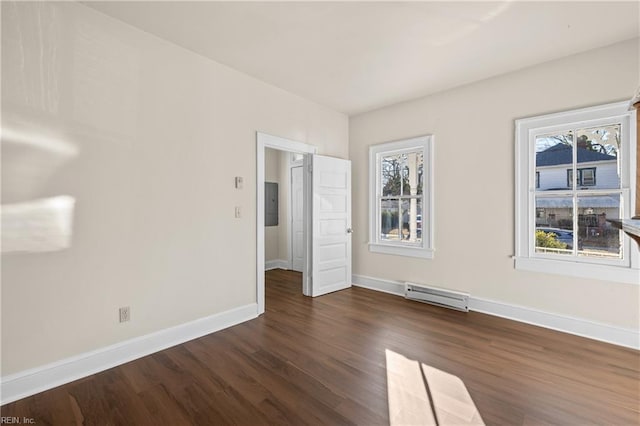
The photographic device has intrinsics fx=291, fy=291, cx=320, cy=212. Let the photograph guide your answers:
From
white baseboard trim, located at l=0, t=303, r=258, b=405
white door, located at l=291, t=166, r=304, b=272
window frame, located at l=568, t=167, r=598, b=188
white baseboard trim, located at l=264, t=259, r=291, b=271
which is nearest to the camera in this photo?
white baseboard trim, located at l=0, t=303, r=258, b=405

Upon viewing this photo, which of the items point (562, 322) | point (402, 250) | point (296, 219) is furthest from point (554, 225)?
point (296, 219)

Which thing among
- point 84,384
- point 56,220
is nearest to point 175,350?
point 84,384

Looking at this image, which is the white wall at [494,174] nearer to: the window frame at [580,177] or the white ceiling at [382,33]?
the white ceiling at [382,33]

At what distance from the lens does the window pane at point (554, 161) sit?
304 centimetres

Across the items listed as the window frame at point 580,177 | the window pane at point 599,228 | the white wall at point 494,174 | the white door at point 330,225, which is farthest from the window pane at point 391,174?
the window pane at point 599,228

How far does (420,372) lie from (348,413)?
2.46 ft

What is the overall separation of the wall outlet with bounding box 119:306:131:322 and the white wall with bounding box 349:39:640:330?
326 centimetres

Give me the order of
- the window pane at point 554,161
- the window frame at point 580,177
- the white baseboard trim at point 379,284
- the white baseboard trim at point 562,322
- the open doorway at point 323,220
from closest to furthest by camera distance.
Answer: the white baseboard trim at point 562,322 → the window frame at point 580,177 → the window pane at point 554,161 → the open doorway at point 323,220 → the white baseboard trim at point 379,284

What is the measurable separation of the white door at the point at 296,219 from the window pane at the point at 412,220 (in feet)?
7.58

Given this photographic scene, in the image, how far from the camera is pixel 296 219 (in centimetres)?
607

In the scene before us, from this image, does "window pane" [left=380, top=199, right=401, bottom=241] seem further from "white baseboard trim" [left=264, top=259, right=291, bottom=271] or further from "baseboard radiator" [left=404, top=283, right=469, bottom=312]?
"white baseboard trim" [left=264, top=259, right=291, bottom=271]

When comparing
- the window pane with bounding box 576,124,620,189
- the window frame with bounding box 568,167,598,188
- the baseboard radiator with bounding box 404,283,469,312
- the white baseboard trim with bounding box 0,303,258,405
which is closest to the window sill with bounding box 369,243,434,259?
the baseboard radiator with bounding box 404,283,469,312

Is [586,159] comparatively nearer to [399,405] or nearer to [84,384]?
[399,405]

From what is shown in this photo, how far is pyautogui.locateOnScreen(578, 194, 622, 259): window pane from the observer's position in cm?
280
